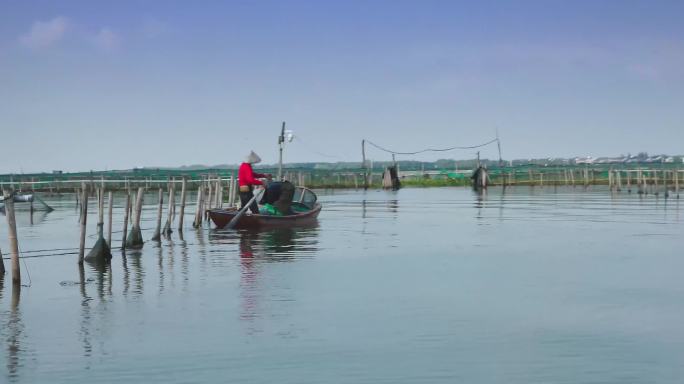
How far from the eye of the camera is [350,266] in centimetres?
2192

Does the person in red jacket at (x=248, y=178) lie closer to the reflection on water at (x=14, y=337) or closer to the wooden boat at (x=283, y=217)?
the wooden boat at (x=283, y=217)

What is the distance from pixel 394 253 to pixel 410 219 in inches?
582

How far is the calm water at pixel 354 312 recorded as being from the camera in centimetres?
1141

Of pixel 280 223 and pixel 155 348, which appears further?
pixel 280 223

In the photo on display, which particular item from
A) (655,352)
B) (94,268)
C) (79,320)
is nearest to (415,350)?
(655,352)

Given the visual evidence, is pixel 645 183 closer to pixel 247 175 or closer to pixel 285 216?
pixel 285 216

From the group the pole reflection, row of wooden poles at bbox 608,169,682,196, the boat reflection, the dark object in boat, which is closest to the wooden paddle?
the dark object in boat

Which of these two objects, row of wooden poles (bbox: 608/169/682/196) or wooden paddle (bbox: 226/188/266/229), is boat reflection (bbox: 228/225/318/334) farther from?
row of wooden poles (bbox: 608/169/682/196)

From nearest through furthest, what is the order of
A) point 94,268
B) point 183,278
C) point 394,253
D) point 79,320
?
point 79,320 < point 183,278 < point 94,268 < point 394,253

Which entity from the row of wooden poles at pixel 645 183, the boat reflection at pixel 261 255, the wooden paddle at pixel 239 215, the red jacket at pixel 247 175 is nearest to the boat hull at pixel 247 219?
the wooden paddle at pixel 239 215

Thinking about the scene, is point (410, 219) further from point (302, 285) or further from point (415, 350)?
point (415, 350)

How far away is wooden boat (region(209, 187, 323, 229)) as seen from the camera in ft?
A: 103

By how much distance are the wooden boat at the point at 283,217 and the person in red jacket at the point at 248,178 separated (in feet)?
1.48

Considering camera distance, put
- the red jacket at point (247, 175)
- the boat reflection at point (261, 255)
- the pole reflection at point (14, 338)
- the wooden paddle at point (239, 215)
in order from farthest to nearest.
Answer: the wooden paddle at point (239, 215)
the red jacket at point (247, 175)
the boat reflection at point (261, 255)
the pole reflection at point (14, 338)
